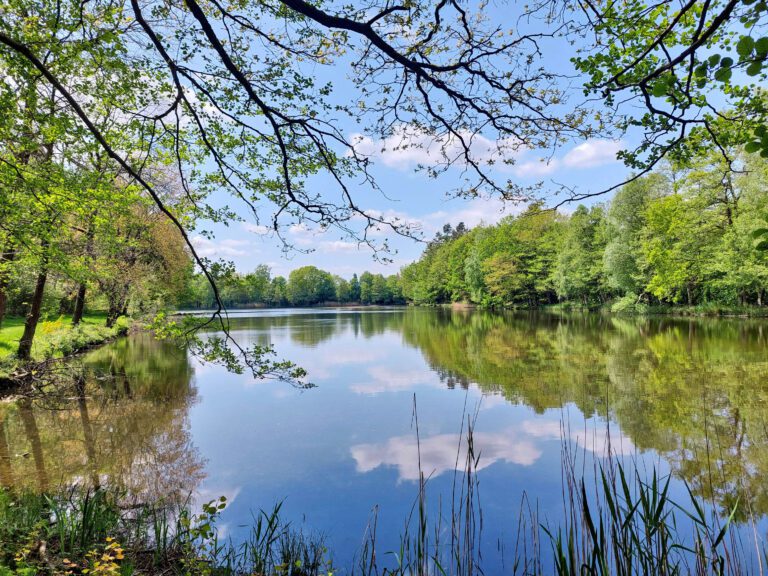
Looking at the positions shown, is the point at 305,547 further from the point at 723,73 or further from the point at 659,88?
the point at 723,73

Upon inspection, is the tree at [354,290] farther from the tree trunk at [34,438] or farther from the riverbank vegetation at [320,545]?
the riverbank vegetation at [320,545]

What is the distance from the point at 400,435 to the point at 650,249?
2828 cm

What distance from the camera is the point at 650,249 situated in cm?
2917

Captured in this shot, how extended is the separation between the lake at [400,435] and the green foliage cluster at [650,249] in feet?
15.4

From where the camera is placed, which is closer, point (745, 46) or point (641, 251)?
point (745, 46)

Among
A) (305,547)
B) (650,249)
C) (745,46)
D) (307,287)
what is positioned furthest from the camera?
(307,287)

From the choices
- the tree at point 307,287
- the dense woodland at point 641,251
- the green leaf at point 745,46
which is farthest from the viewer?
the tree at point 307,287

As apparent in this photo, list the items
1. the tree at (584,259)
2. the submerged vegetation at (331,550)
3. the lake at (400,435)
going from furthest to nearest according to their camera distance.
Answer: the tree at (584,259) → the lake at (400,435) → the submerged vegetation at (331,550)

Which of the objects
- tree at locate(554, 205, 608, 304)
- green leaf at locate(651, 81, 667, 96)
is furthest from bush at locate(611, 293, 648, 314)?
green leaf at locate(651, 81, 667, 96)

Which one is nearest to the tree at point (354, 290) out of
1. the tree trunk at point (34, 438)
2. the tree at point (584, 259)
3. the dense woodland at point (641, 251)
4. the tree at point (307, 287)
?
the tree at point (307, 287)

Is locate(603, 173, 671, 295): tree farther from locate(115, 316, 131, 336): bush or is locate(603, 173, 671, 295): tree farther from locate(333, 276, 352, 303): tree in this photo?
locate(333, 276, 352, 303): tree

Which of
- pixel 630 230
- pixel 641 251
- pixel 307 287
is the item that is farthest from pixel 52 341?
pixel 307 287

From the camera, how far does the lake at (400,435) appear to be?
514 cm

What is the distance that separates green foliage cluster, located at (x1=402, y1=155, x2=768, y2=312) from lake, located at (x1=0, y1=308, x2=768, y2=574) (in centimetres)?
469
